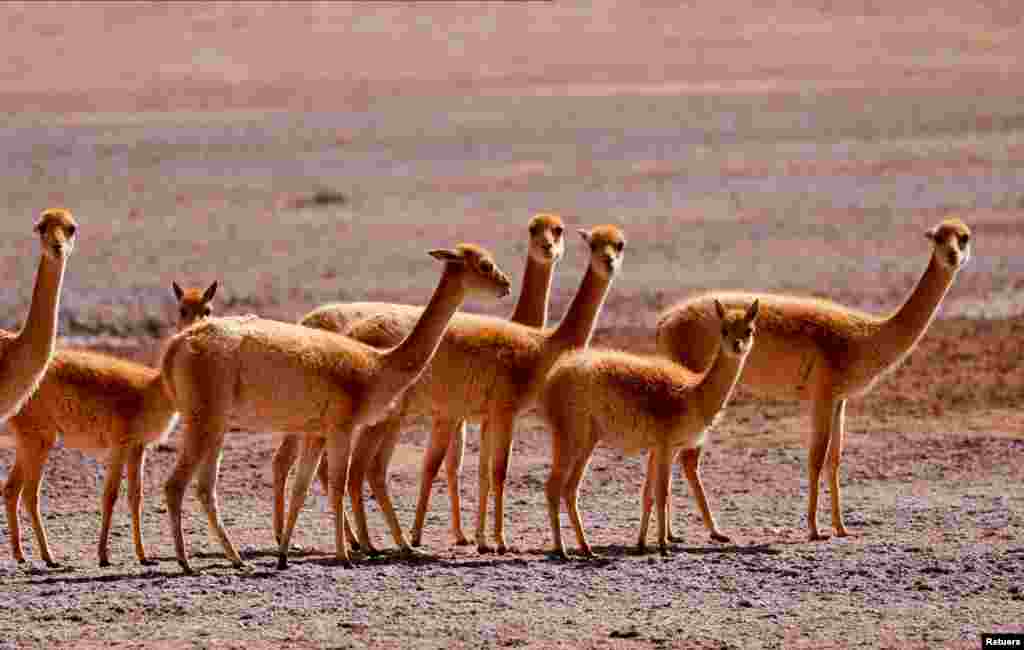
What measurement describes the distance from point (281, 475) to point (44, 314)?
2124 millimetres

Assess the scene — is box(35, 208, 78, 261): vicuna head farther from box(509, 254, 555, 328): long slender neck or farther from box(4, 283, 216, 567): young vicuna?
box(509, 254, 555, 328): long slender neck

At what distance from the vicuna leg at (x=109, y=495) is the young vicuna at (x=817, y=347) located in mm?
3893

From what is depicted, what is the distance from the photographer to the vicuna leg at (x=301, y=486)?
12547 mm

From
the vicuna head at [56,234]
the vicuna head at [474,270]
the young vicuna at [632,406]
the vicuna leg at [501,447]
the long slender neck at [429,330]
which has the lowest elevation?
the vicuna leg at [501,447]

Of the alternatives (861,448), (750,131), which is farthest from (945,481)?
(750,131)

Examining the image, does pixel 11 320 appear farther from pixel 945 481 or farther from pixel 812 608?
pixel 812 608

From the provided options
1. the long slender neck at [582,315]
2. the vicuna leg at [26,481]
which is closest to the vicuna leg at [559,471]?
the long slender neck at [582,315]

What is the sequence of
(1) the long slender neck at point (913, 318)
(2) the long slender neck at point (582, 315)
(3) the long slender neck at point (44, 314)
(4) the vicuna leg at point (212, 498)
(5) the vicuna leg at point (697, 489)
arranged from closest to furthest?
(4) the vicuna leg at point (212, 498)
(3) the long slender neck at point (44, 314)
(2) the long slender neck at point (582, 315)
(5) the vicuna leg at point (697, 489)
(1) the long slender neck at point (913, 318)

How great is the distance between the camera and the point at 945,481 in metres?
16.5

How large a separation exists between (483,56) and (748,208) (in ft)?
162

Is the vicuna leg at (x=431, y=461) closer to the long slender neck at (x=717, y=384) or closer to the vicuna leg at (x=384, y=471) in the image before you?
the vicuna leg at (x=384, y=471)

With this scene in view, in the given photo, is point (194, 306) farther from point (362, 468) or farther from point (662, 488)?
point (662, 488)

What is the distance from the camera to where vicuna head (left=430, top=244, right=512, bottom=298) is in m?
13.4

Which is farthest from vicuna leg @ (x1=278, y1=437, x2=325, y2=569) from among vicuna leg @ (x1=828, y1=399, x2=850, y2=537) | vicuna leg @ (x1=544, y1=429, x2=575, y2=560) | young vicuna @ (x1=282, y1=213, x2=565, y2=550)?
vicuna leg @ (x1=828, y1=399, x2=850, y2=537)
